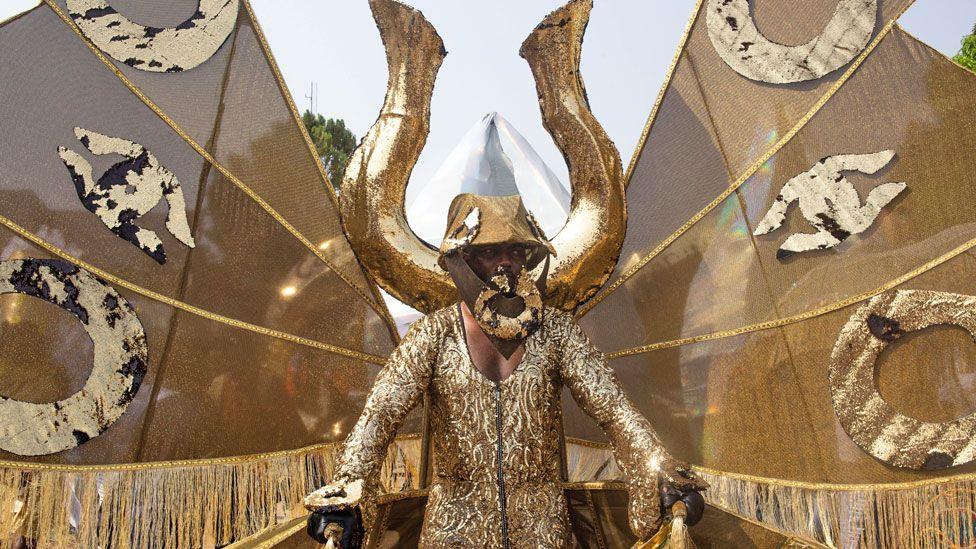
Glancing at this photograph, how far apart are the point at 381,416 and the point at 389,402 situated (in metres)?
0.05

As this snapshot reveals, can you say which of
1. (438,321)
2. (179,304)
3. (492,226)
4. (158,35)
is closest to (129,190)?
(179,304)

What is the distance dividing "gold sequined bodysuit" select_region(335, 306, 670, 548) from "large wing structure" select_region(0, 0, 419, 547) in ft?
2.37

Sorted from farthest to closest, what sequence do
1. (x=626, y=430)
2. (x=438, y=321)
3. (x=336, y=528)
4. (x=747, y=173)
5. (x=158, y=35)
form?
(x=747, y=173)
(x=158, y=35)
(x=438, y=321)
(x=626, y=430)
(x=336, y=528)

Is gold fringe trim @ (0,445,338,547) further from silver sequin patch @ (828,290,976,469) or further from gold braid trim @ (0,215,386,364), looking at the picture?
silver sequin patch @ (828,290,976,469)

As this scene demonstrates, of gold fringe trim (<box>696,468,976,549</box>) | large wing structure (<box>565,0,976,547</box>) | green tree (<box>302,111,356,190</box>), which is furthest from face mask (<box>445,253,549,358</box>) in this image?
green tree (<box>302,111,356,190</box>)

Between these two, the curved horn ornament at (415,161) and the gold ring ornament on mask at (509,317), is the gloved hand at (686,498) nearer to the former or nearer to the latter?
the gold ring ornament on mask at (509,317)

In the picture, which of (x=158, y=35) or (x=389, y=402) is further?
(x=158, y=35)

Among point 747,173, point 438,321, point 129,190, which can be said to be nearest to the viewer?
point 438,321

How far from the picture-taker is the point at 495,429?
7.32ft

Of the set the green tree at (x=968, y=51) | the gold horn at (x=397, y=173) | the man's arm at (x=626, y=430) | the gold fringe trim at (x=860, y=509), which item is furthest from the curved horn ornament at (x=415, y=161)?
the green tree at (x=968, y=51)

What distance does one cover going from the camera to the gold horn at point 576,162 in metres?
2.65

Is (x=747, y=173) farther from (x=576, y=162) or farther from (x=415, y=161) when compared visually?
(x=415, y=161)

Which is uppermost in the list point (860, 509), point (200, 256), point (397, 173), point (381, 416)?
point (397, 173)

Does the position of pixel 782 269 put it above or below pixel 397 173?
below
